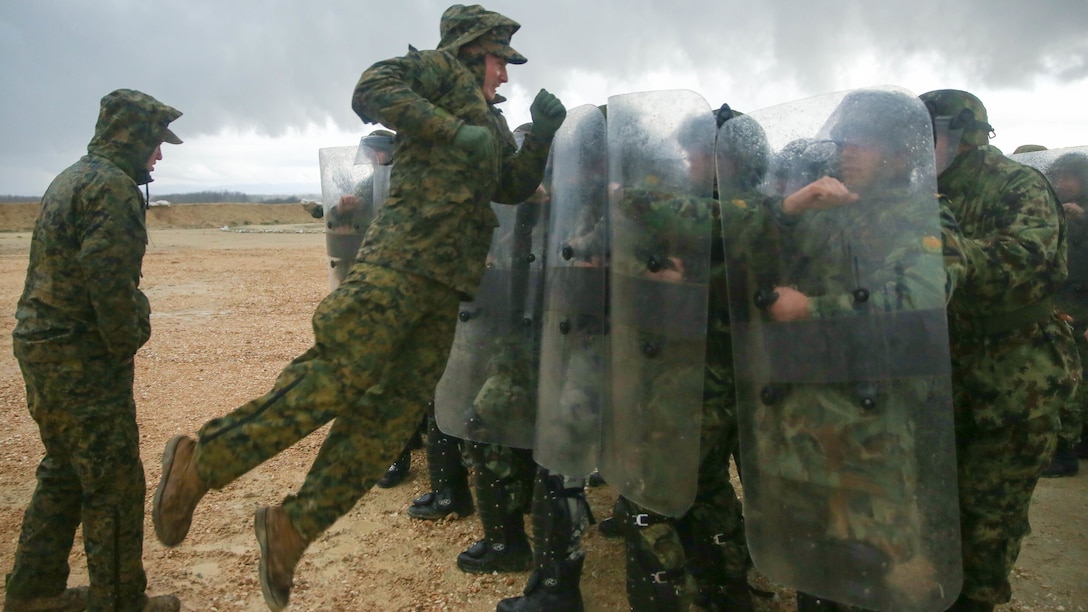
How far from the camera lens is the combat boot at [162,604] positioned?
3.76m

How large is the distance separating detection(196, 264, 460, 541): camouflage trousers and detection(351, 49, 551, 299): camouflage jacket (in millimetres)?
108

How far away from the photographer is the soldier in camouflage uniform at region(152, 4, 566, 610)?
119 inches

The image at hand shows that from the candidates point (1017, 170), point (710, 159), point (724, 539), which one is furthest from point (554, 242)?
point (1017, 170)

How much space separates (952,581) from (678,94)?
6.18 feet

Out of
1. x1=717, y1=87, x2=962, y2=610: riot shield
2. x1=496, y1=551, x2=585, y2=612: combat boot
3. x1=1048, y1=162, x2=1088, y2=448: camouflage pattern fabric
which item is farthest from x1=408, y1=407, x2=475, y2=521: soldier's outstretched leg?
x1=1048, y1=162, x2=1088, y2=448: camouflage pattern fabric

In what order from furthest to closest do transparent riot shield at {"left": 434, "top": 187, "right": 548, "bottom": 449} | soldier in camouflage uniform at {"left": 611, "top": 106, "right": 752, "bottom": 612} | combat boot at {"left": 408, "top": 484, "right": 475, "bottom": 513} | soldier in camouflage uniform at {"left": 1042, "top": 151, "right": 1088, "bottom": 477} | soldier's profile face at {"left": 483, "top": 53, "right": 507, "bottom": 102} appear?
soldier in camouflage uniform at {"left": 1042, "top": 151, "right": 1088, "bottom": 477} < combat boot at {"left": 408, "top": 484, "right": 475, "bottom": 513} < transparent riot shield at {"left": 434, "top": 187, "right": 548, "bottom": 449} < soldier's profile face at {"left": 483, "top": 53, "right": 507, "bottom": 102} < soldier in camouflage uniform at {"left": 611, "top": 106, "right": 752, "bottom": 612}

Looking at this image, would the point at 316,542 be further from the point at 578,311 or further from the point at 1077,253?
the point at 1077,253

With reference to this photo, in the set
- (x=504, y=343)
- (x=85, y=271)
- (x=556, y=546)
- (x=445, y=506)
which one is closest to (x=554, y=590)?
(x=556, y=546)

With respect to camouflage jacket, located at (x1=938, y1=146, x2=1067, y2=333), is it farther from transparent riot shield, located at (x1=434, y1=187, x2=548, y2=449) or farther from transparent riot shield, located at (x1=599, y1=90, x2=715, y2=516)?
transparent riot shield, located at (x1=434, y1=187, x2=548, y2=449)

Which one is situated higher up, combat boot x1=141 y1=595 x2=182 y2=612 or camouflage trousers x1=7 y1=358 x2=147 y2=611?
camouflage trousers x1=7 y1=358 x2=147 y2=611

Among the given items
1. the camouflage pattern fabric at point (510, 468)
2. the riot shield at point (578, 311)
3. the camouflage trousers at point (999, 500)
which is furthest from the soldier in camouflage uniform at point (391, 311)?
the camouflage trousers at point (999, 500)

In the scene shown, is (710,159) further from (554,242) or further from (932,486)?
(932,486)

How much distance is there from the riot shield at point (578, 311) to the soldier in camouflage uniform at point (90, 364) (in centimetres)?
185

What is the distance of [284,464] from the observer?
5.92m
